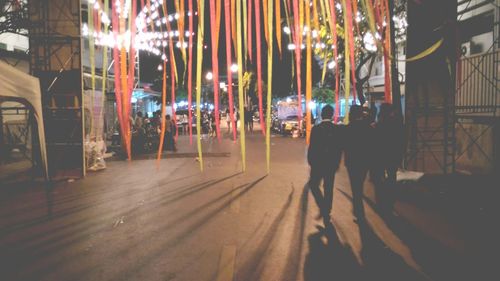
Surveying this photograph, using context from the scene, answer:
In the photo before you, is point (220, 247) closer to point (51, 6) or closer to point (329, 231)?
point (329, 231)

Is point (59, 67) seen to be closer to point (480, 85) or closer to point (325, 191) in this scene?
point (325, 191)

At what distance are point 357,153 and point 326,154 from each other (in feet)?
1.63

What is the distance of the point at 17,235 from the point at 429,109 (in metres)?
8.64

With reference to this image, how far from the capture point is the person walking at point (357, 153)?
21.2 ft

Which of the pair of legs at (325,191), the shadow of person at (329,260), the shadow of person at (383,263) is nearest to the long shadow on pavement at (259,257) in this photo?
the shadow of person at (329,260)

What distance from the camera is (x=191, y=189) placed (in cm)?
955

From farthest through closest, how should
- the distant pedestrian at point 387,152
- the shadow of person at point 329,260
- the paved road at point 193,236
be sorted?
1. the distant pedestrian at point 387,152
2. the paved road at point 193,236
3. the shadow of person at point 329,260

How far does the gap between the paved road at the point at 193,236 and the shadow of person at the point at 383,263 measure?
Result: 0.01 meters

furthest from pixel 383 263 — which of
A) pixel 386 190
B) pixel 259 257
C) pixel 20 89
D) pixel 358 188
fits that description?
pixel 20 89

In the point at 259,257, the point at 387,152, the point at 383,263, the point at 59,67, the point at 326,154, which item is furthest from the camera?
the point at 59,67

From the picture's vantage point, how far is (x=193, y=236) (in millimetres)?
5902

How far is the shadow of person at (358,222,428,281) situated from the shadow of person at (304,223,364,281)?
0.49 feet

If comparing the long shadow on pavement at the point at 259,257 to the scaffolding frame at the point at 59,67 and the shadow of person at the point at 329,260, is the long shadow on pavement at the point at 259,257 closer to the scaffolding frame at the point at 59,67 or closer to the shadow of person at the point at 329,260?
the shadow of person at the point at 329,260

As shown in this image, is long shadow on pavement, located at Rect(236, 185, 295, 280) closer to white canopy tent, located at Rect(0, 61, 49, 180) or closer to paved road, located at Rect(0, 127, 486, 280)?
paved road, located at Rect(0, 127, 486, 280)
